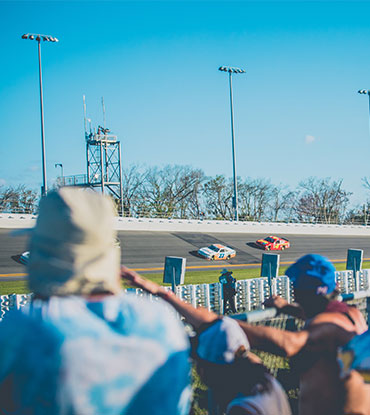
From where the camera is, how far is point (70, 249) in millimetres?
1432

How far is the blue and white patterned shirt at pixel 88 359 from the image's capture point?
1297mm

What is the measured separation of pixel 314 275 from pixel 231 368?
0.79 m

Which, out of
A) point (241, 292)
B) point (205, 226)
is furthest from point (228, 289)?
point (205, 226)

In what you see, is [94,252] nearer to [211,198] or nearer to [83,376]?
[83,376]

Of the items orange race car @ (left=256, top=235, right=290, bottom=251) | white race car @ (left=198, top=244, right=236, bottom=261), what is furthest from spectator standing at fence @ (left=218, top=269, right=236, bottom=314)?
orange race car @ (left=256, top=235, right=290, bottom=251)

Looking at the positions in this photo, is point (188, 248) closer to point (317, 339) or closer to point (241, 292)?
point (241, 292)

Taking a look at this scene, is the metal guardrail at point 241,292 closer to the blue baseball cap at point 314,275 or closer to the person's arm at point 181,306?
the blue baseball cap at point 314,275

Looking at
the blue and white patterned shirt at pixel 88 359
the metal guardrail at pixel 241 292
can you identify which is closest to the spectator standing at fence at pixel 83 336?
the blue and white patterned shirt at pixel 88 359

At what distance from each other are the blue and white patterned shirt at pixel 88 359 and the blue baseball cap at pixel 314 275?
118cm

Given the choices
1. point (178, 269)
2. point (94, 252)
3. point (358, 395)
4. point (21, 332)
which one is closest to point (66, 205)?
point (94, 252)

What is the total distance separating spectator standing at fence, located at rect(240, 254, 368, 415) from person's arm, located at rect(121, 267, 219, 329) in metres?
0.17

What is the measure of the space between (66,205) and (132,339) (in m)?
0.49

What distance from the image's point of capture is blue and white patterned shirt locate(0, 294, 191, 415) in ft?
4.25

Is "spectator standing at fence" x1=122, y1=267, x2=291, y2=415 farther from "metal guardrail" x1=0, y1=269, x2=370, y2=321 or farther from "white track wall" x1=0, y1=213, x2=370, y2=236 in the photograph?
"white track wall" x1=0, y1=213, x2=370, y2=236
